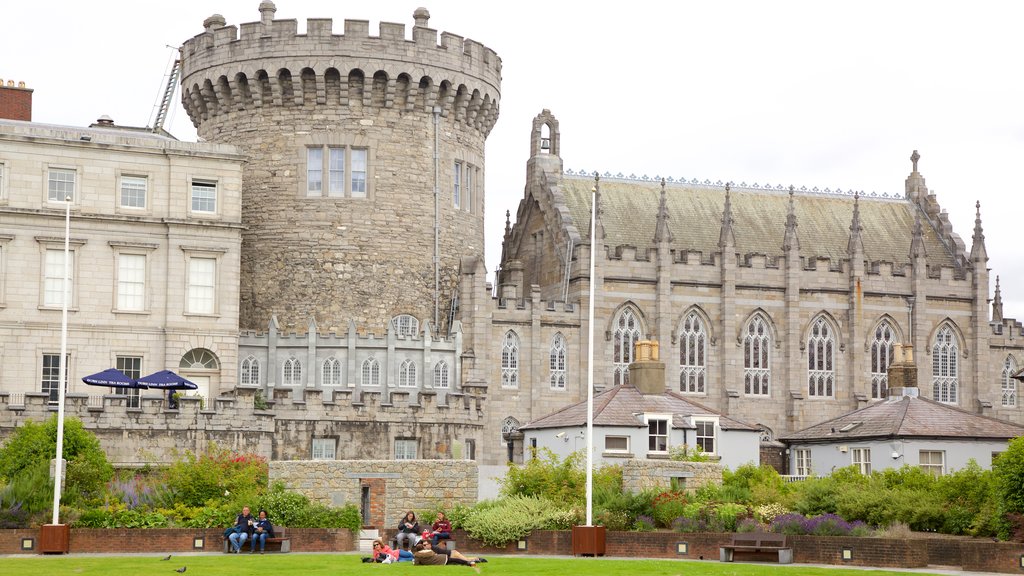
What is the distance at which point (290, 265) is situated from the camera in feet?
212

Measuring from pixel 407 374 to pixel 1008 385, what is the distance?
28.6m

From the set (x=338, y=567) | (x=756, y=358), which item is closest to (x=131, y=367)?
(x=338, y=567)

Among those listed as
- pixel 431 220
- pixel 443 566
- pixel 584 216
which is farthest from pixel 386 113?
pixel 443 566

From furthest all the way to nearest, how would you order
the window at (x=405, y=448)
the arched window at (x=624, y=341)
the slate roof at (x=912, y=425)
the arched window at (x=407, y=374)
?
Result: the arched window at (x=624, y=341) < the arched window at (x=407, y=374) < the window at (x=405, y=448) < the slate roof at (x=912, y=425)

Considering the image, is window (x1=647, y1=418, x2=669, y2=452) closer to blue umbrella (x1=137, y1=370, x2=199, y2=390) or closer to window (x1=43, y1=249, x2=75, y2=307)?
blue umbrella (x1=137, y1=370, x2=199, y2=390)

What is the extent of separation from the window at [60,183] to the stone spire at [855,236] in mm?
32759

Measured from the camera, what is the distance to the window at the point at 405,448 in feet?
189

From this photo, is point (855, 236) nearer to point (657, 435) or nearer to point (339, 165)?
point (339, 165)

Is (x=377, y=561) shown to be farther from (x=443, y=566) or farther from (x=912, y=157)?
(x=912, y=157)

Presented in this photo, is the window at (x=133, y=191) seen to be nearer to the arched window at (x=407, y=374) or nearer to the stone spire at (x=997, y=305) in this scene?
the arched window at (x=407, y=374)

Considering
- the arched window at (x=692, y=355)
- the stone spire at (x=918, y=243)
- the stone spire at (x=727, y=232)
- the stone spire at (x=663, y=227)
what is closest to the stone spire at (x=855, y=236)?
the stone spire at (x=918, y=243)

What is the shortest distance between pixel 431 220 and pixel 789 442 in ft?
53.8

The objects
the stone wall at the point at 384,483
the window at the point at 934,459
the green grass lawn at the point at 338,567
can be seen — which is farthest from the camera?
the window at the point at 934,459

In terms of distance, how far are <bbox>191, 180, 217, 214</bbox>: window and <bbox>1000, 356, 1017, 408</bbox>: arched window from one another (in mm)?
36004
